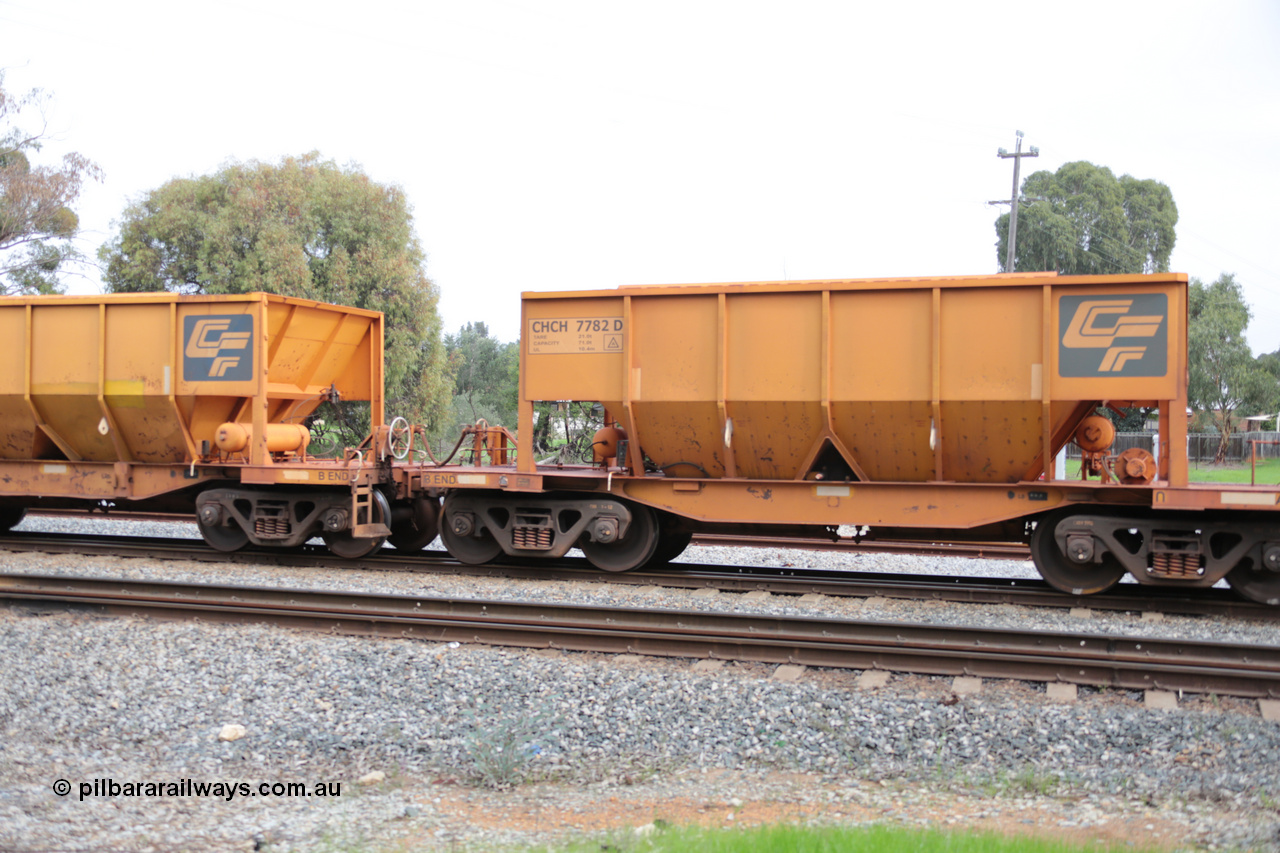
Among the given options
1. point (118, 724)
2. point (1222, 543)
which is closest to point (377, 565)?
point (118, 724)

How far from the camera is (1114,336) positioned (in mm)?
8766

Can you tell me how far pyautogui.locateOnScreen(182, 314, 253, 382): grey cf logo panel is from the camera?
1118 cm

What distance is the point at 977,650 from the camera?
6633 millimetres

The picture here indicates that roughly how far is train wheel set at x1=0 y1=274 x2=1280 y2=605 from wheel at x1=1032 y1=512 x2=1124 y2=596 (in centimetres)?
2

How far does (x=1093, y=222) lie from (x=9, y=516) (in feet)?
203

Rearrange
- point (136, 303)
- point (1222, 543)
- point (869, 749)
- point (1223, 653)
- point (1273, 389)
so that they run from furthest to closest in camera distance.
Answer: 1. point (1273, 389)
2. point (136, 303)
3. point (1222, 543)
4. point (1223, 653)
5. point (869, 749)

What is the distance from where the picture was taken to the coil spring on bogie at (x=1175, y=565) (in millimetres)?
8477

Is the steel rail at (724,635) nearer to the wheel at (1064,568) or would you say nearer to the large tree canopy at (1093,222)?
the wheel at (1064,568)

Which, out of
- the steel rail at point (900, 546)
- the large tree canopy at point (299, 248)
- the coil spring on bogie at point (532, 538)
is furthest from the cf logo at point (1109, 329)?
the large tree canopy at point (299, 248)

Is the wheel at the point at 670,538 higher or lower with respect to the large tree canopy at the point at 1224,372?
lower

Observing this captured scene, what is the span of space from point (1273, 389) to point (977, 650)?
45.0 metres

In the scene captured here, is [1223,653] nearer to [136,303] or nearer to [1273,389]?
[136,303]
